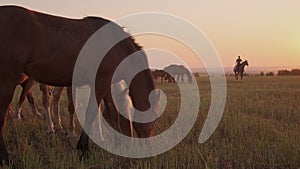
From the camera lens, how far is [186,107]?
30.9 feet

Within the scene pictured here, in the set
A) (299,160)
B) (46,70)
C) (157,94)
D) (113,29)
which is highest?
(113,29)

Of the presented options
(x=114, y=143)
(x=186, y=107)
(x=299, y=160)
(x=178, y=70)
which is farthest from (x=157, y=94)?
(x=178, y=70)

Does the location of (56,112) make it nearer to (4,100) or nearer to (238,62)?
(4,100)

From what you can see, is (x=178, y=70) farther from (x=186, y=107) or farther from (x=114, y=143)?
(x=114, y=143)

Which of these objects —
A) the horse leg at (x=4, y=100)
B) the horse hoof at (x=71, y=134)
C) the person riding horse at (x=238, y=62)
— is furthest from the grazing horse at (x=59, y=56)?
the person riding horse at (x=238, y=62)

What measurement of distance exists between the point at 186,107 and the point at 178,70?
106ft

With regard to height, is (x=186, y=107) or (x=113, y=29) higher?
(x=113, y=29)

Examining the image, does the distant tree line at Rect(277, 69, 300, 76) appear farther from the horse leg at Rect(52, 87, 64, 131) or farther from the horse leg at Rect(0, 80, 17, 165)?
the horse leg at Rect(0, 80, 17, 165)

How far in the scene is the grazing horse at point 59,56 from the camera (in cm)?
445

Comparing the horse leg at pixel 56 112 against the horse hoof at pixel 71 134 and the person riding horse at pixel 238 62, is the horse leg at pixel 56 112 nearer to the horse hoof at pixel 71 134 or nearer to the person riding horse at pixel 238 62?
the horse hoof at pixel 71 134

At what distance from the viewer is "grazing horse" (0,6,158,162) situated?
445 centimetres

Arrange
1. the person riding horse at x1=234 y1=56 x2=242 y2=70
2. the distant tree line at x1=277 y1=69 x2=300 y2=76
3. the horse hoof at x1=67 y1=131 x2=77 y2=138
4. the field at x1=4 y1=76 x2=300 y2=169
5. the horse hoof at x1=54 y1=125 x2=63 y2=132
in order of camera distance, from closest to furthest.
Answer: the field at x1=4 y1=76 x2=300 y2=169 < the horse hoof at x1=67 y1=131 x2=77 y2=138 < the horse hoof at x1=54 y1=125 x2=63 y2=132 < the person riding horse at x1=234 y1=56 x2=242 y2=70 < the distant tree line at x1=277 y1=69 x2=300 y2=76

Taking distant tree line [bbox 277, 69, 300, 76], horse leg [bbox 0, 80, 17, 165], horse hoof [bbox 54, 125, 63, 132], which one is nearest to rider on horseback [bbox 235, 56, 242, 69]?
distant tree line [bbox 277, 69, 300, 76]

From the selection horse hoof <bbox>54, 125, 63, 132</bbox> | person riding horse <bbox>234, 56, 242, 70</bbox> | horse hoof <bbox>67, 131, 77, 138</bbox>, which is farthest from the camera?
person riding horse <bbox>234, 56, 242, 70</bbox>
